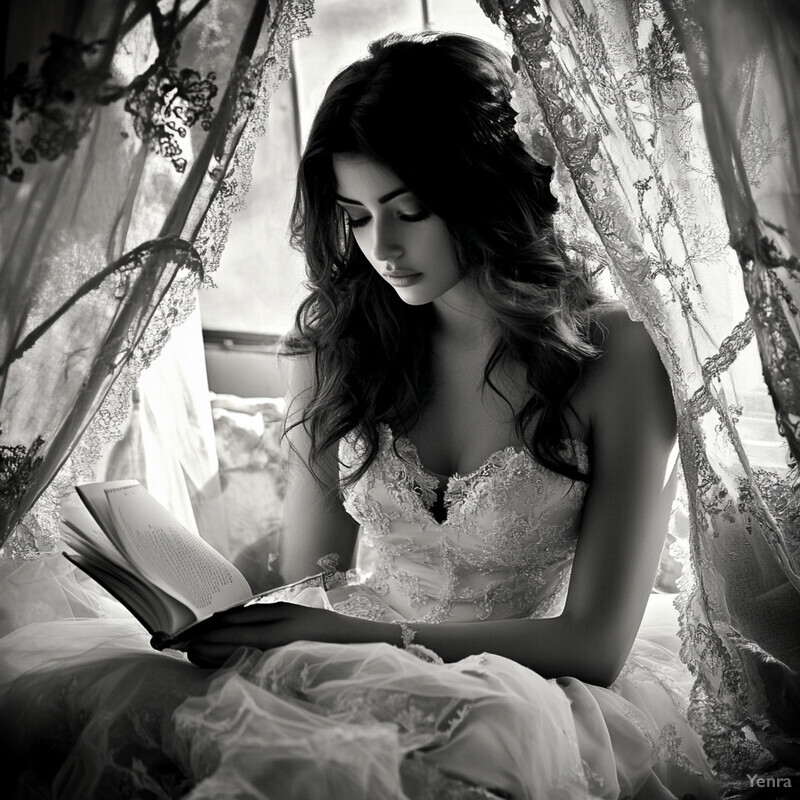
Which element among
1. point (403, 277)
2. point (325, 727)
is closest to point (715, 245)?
point (403, 277)

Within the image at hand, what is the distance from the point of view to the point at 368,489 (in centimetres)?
148

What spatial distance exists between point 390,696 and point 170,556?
14.4 inches

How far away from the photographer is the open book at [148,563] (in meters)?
1.07

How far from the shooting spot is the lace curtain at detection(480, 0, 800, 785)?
0.93 m

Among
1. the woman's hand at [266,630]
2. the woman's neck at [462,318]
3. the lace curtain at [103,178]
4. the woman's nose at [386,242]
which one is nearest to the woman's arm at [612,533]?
the woman's hand at [266,630]

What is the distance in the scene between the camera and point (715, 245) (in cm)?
100

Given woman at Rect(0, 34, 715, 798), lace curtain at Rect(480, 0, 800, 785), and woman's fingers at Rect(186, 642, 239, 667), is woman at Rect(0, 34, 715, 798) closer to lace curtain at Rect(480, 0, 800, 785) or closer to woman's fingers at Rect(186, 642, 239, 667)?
woman's fingers at Rect(186, 642, 239, 667)

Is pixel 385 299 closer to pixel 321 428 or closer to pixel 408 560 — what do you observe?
pixel 321 428

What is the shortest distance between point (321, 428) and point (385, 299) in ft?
0.86

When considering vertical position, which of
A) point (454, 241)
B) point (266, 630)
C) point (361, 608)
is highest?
point (454, 241)

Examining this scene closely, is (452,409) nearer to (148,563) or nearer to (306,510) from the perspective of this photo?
(306,510)

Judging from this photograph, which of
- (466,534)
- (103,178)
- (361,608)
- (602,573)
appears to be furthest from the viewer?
(361,608)

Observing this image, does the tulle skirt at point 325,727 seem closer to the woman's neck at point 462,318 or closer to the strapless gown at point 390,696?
the strapless gown at point 390,696

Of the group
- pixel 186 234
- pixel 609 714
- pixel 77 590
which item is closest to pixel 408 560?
pixel 609 714
